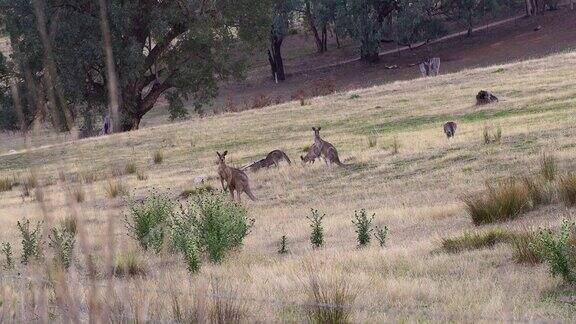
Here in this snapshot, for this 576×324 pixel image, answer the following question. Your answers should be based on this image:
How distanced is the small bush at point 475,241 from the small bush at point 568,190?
6.09ft

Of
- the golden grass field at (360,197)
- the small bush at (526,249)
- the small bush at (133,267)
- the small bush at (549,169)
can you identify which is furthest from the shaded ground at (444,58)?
the small bush at (526,249)

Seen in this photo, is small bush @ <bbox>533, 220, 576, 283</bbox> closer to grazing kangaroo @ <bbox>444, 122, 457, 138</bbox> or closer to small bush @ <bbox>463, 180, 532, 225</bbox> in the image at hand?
small bush @ <bbox>463, 180, 532, 225</bbox>

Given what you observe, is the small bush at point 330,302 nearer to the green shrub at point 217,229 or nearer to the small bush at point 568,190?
the green shrub at point 217,229

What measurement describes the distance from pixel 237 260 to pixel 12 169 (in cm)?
2058

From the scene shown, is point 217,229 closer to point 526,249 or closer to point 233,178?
point 526,249

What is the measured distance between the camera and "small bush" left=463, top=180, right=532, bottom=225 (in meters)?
10.9

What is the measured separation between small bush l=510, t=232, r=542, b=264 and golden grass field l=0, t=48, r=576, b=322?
96 mm

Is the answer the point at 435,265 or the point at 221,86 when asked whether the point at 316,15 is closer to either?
the point at 221,86

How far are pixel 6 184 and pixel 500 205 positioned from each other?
16147 mm

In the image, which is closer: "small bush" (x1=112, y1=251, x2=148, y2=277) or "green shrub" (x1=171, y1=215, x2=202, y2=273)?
"green shrub" (x1=171, y1=215, x2=202, y2=273)

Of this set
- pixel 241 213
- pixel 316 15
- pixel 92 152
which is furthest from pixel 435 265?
pixel 316 15

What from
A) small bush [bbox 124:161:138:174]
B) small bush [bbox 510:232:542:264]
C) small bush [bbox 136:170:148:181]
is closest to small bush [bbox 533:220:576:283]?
small bush [bbox 510:232:542:264]

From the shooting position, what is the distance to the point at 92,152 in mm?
28969

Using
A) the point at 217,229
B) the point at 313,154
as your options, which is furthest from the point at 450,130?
the point at 217,229
